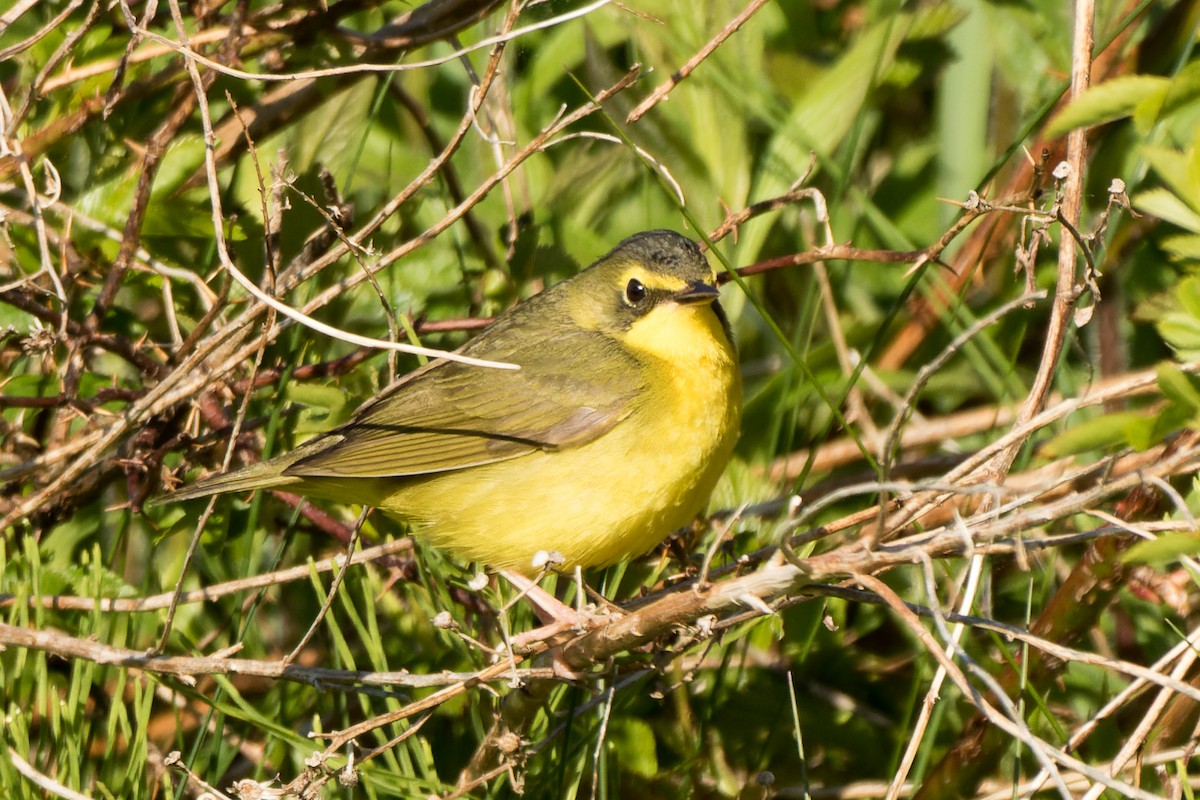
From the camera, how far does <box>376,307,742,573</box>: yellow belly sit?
3.13 meters

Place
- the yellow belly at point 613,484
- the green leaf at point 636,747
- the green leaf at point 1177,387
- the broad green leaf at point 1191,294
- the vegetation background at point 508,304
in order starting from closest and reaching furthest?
the green leaf at point 1177,387
the broad green leaf at point 1191,294
the vegetation background at point 508,304
the yellow belly at point 613,484
the green leaf at point 636,747

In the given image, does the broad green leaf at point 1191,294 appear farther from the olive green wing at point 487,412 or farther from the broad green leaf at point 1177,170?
the olive green wing at point 487,412

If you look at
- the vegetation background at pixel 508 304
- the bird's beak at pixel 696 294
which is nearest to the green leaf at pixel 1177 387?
the vegetation background at pixel 508 304

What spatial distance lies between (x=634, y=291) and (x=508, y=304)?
52cm

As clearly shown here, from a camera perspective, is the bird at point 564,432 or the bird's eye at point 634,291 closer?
the bird at point 564,432

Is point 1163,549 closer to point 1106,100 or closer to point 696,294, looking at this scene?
point 1106,100

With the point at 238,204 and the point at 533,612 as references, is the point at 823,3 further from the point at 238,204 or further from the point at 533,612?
the point at 533,612

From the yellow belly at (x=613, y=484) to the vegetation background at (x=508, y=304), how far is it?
14 centimetres

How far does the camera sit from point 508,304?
4.02 m

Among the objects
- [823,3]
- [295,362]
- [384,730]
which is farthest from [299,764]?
[823,3]

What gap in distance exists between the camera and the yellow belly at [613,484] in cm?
313

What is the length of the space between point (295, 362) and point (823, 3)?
2.94m

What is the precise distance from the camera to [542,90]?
14.0 ft

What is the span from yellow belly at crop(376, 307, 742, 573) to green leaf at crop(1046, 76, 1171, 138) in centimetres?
165
